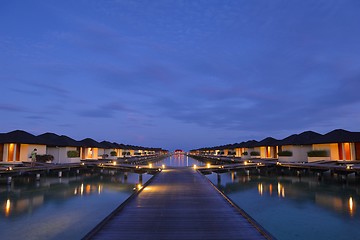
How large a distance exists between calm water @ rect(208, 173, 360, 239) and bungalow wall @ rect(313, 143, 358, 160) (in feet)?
24.6

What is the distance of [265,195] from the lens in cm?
2061

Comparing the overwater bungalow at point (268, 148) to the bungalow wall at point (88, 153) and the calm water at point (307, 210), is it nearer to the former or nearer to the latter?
the calm water at point (307, 210)

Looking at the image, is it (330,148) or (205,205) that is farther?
(330,148)

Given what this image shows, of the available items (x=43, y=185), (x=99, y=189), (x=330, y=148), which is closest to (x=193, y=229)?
(x=99, y=189)

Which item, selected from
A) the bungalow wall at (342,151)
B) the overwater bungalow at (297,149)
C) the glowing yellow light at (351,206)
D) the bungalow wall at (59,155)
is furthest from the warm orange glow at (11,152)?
the bungalow wall at (342,151)

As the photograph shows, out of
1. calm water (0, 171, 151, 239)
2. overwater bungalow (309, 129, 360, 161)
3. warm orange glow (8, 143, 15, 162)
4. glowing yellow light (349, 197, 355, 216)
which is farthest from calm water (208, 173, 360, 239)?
warm orange glow (8, 143, 15, 162)

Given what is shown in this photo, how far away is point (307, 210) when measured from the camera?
15328mm

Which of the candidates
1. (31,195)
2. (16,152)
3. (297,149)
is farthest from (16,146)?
(297,149)

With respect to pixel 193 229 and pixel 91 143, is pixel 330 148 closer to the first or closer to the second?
pixel 193 229

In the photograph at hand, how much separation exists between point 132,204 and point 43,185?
18432mm

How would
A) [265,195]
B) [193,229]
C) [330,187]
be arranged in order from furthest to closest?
[330,187], [265,195], [193,229]

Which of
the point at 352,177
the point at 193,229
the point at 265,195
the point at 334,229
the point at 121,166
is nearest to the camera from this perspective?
the point at 193,229

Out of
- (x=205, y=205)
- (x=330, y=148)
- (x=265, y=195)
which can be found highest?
(x=330, y=148)

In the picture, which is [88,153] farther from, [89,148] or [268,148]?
[268,148]
